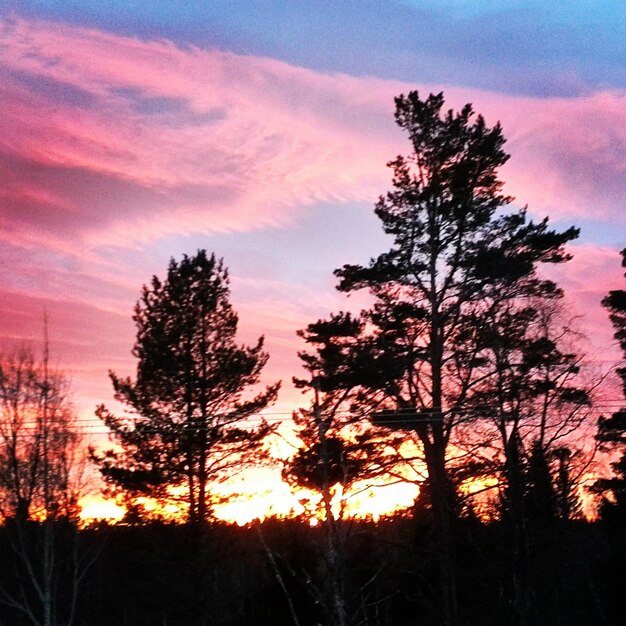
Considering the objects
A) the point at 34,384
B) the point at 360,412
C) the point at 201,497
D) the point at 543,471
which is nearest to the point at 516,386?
the point at 543,471

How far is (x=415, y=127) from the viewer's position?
2761 cm

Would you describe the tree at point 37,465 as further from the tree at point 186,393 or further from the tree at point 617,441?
the tree at point 617,441

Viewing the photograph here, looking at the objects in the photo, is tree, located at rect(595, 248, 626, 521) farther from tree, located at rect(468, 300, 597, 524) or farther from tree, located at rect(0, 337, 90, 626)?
tree, located at rect(0, 337, 90, 626)

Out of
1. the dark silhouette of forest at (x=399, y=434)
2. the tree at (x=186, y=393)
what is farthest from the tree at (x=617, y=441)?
the tree at (x=186, y=393)

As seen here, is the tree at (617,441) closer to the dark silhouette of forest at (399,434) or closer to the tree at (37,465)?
the dark silhouette of forest at (399,434)

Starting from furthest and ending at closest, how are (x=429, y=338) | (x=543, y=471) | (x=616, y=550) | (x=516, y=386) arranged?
(x=616, y=550)
(x=429, y=338)
(x=516, y=386)
(x=543, y=471)

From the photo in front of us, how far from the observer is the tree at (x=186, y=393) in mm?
28328

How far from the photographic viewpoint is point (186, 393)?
29172 millimetres

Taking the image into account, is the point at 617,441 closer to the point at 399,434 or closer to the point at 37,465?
the point at 399,434

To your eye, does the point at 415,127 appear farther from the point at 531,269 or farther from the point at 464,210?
the point at 531,269

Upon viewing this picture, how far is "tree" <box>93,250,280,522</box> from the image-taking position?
28328 millimetres

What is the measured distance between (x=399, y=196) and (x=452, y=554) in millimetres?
11101

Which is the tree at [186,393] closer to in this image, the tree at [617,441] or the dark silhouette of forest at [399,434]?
the dark silhouette of forest at [399,434]

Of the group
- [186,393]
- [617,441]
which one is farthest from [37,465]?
[617,441]
